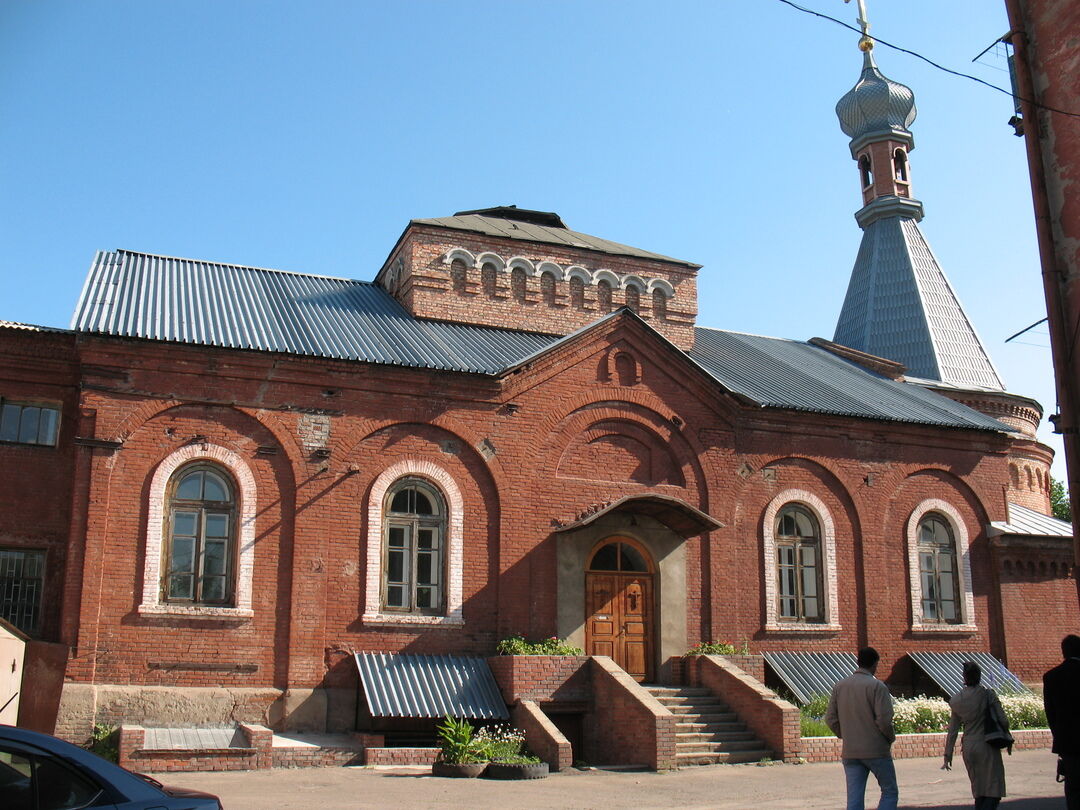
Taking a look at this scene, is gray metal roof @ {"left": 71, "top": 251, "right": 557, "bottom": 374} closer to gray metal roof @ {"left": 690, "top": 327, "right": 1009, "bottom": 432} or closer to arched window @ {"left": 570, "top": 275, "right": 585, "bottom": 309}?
arched window @ {"left": 570, "top": 275, "right": 585, "bottom": 309}

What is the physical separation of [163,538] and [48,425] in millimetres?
2633

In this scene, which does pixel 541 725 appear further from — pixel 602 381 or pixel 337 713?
pixel 602 381

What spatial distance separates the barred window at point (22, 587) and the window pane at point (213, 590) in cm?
236

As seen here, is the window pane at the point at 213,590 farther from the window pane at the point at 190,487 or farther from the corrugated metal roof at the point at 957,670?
the corrugated metal roof at the point at 957,670

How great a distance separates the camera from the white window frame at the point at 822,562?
19578 mm

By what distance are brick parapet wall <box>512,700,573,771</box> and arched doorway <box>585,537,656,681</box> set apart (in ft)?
7.96

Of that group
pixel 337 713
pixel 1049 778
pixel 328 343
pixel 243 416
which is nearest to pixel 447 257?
pixel 328 343

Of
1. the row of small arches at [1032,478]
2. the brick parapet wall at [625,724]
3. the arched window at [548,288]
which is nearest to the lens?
the brick parapet wall at [625,724]

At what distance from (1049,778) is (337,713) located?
961cm

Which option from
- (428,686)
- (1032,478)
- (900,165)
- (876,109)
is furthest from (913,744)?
(876,109)

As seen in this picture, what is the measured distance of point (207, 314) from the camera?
18062 millimetres

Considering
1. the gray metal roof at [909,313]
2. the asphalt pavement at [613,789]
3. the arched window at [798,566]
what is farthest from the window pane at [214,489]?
the gray metal roof at [909,313]

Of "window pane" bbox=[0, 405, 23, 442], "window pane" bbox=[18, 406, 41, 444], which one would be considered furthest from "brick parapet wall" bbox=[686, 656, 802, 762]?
"window pane" bbox=[0, 405, 23, 442]

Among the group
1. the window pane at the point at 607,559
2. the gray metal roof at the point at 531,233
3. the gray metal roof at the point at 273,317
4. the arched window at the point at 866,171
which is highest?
the arched window at the point at 866,171
